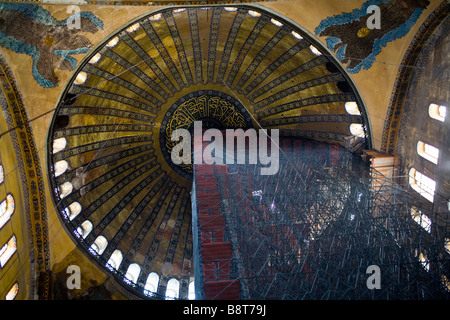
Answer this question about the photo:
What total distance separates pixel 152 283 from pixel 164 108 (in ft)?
21.6

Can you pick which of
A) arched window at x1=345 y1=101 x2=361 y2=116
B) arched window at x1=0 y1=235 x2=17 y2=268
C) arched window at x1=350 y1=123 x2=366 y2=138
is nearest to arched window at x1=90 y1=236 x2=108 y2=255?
arched window at x1=0 y1=235 x2=17 y2=268

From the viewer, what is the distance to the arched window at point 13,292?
11459mm

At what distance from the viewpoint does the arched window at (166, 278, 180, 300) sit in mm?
16203

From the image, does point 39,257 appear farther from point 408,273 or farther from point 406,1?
point 406,1

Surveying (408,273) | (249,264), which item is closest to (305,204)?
(249,264)

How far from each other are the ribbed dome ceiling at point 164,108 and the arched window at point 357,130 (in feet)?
0.82

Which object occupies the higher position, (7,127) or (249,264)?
→ (7,127)

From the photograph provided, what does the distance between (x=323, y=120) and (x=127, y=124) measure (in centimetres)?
704

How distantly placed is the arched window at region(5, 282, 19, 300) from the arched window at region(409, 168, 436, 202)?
1139 centimetres

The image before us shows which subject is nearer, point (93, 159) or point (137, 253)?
point (93, 159)

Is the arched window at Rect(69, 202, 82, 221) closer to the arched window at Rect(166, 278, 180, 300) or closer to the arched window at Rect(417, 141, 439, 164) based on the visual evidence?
the arched window at Rect(166, 278, 180, 300)

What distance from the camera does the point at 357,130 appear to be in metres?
14.0

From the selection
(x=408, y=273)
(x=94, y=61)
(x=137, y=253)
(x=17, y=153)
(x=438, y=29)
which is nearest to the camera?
(x=408, y=273)

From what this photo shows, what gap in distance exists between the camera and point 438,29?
1098 centimetres
